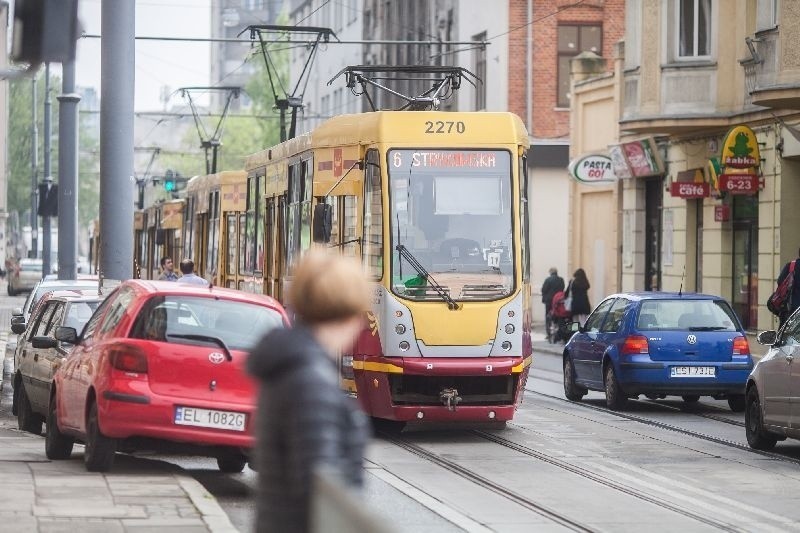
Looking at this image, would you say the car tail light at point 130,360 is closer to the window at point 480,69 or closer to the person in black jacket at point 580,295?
the person in black jacket at point 580,295

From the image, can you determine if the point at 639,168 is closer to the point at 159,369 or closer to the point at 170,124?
the point at 159,369

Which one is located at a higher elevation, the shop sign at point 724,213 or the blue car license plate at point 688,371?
the shop sign at point 724,213

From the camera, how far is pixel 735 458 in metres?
16.6

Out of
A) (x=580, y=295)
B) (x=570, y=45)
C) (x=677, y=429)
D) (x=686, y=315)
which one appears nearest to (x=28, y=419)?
(x=677, y=429)

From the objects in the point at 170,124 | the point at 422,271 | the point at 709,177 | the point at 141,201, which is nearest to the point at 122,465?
the point at 422,271

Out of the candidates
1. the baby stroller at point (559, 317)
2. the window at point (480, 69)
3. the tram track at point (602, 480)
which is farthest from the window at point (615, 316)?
the window at point (480, 69)

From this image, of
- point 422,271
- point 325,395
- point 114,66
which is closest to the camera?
point 325,395

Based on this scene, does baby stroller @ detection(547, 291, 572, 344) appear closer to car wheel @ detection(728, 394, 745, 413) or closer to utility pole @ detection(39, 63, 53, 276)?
utility pole @ detection(39, 63, 53, 276)

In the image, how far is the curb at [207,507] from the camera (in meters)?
10.6

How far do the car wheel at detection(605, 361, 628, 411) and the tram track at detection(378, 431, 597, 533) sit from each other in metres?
4.43

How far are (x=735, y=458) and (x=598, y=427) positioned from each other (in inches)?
135

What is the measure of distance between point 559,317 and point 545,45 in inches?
516

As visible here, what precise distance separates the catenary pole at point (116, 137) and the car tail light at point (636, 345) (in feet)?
20.7

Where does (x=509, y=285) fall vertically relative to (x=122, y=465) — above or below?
above
